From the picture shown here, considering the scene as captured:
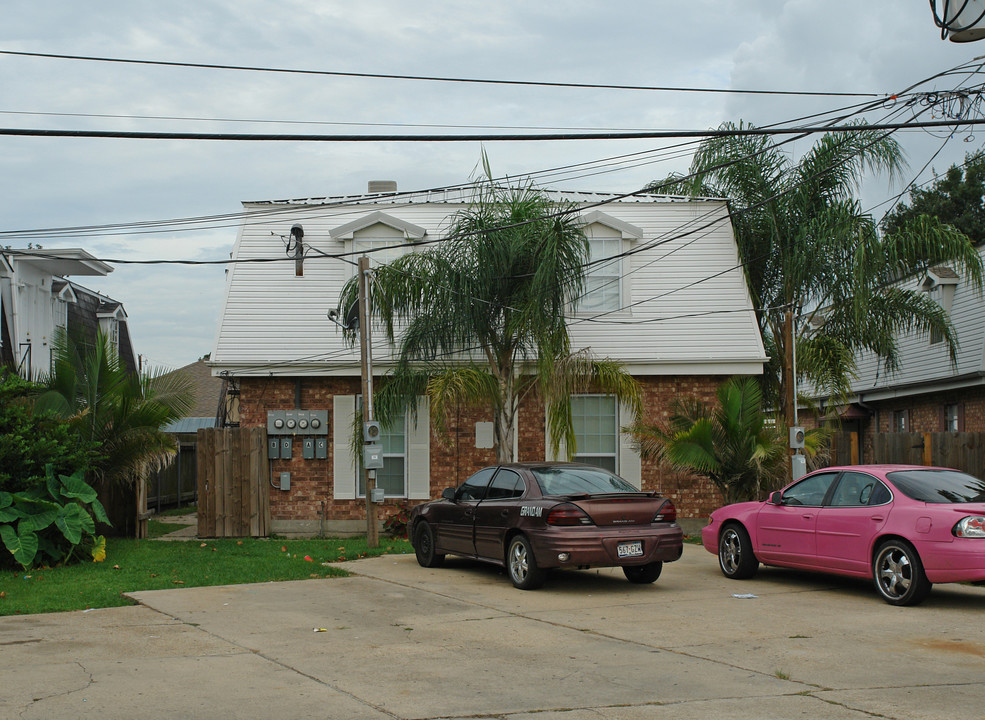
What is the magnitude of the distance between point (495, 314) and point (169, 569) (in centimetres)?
660

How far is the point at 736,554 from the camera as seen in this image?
1255 cm

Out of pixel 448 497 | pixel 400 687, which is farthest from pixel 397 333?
pixel 400 687

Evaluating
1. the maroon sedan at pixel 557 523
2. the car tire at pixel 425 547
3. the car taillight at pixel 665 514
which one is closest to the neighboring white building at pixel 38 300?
the car tire at pixel 425 547

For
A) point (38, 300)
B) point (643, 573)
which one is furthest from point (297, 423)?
point (38, 300)

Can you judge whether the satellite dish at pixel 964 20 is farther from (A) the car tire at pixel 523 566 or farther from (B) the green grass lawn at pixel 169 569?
(B) the green grass lawn at pixel 169 569

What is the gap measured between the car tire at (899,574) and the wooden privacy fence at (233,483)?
11.2 m

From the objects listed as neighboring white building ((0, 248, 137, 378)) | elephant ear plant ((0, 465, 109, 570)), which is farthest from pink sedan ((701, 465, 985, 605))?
neighboring white building ((0, 248, 137, 378))

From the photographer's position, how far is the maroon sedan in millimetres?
11070

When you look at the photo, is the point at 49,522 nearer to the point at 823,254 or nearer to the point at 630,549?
the point at 630,549

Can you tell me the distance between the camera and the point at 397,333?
1853 cm

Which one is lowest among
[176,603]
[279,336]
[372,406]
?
[176,603]

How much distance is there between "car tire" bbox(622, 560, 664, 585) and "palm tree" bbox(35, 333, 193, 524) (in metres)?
7.96

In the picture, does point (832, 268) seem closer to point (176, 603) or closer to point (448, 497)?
point (448, 497)

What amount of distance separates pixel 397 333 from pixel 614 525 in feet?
27.1
